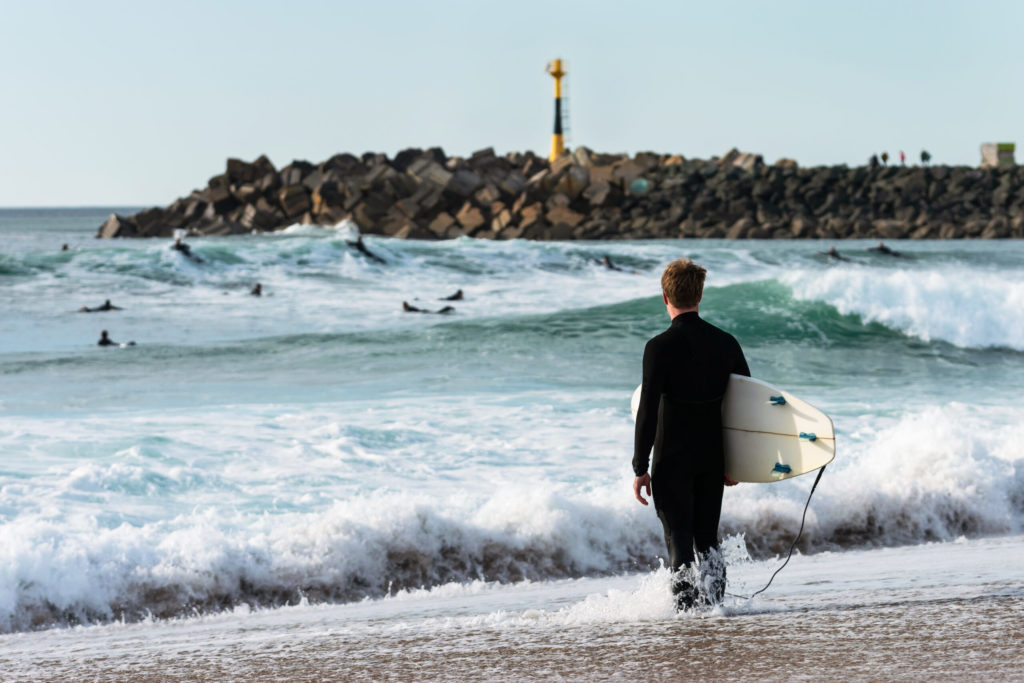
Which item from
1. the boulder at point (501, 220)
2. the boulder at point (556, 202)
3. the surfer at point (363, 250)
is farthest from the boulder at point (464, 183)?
the surfer at point (363, 250)

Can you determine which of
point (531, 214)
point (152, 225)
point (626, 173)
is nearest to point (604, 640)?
point (531, 214)

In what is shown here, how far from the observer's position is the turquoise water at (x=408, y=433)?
16.8 ft

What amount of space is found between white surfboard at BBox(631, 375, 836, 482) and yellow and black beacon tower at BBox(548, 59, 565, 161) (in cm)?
5705

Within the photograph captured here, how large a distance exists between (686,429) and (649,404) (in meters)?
0.16

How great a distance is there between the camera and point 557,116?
61.9m

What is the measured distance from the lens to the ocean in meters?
3.36

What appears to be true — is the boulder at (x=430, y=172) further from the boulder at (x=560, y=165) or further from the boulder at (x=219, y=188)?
the boulder at (x=219, y=188)

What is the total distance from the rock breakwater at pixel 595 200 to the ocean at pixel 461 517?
2926 cm

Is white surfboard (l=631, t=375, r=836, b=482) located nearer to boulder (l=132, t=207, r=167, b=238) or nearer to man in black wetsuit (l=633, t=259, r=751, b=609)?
man in black wetsuit (l=633, t=259, r=751, b=609)

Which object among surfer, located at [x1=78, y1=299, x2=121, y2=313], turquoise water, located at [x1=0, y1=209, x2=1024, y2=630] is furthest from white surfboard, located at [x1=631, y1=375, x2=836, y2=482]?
surfer, located at [x1=78, y1=299, x2=121, y2=313]

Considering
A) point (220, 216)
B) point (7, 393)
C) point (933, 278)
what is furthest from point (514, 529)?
point (220, 216)

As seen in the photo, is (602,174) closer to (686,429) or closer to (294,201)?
(294,201)

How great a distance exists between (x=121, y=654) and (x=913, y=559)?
3.41 m

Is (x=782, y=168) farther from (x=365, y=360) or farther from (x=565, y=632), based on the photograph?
(x=565, y=632)
